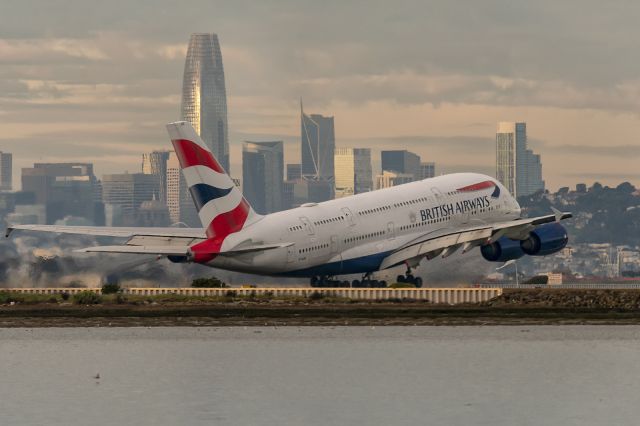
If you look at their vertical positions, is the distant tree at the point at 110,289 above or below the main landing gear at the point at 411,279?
below

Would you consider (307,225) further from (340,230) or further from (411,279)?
(411,279)

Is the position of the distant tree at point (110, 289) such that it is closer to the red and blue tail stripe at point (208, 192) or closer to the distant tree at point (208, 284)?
the distant tree at point (208, 284)

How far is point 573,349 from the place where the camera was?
311ft

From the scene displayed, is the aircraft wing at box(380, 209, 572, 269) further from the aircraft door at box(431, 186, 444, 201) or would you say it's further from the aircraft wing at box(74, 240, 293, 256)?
the aircraft wing at box(74, 240, 293, 256)

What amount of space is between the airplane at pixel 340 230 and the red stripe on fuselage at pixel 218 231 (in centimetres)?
7

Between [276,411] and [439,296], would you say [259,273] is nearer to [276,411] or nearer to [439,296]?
[439,296]

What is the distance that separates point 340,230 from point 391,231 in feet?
21.0

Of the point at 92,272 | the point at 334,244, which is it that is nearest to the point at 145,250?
the point at 334,244

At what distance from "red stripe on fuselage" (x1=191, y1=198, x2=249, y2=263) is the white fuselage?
19.5 inches

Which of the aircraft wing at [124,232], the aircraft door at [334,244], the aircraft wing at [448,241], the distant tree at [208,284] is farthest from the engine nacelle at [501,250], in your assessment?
the aircraft wing at [124,232]

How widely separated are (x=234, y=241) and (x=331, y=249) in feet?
29.8

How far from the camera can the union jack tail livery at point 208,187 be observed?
11212 centimetres

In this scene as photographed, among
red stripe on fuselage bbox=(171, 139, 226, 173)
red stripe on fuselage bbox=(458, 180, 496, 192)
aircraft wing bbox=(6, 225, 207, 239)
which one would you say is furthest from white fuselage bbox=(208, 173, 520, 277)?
aircraft wing bbox=(6, 225, 207, 239)

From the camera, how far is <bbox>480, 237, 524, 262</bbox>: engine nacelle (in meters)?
130
